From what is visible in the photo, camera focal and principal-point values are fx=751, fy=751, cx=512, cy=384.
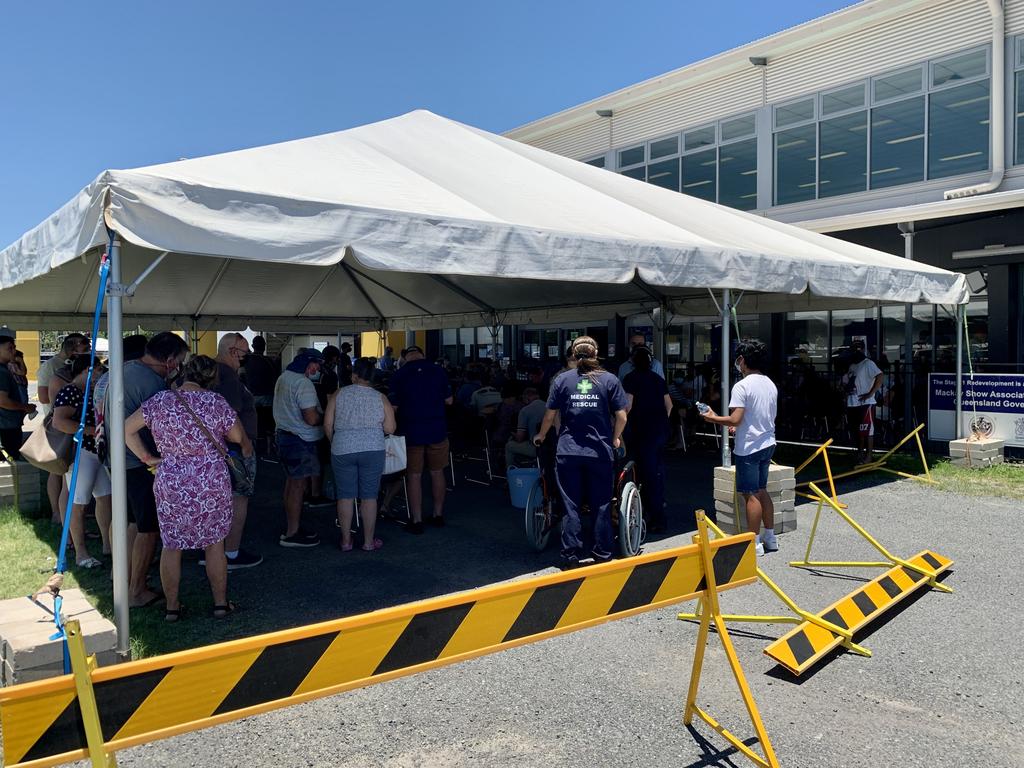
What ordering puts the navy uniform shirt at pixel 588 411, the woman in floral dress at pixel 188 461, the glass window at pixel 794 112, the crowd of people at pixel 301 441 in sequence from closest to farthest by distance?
the woman in floral dress at pixel 188 461 < the crowd of people at pixel 301 441 < the navy uniform shirt at pixel 588 411 < the glass window at pixel 794 112

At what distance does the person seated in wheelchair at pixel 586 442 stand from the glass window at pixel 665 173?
13.0m

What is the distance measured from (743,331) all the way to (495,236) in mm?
12236

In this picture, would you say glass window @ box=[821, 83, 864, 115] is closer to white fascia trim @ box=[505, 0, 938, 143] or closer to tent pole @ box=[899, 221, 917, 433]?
white fascia trim @ box=[505, 0, 938, 143]

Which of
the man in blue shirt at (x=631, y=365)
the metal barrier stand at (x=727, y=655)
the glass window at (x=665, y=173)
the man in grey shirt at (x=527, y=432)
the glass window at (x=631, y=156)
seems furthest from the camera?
the glass window at (x=631, y=156)

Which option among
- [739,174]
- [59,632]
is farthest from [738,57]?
[59,632]

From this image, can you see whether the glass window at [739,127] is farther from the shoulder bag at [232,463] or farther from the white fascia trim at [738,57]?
the shoulder bag at [232,463]

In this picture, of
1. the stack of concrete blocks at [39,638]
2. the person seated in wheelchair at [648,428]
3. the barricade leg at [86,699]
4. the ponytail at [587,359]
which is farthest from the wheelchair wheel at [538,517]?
the barricade leg at [86,699]

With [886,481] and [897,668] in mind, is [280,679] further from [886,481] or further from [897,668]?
[886,481]

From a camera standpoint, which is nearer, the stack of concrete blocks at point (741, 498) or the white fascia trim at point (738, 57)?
the stack of concrete blocks at point (741, 498)

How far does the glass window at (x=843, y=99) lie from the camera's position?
13953mm

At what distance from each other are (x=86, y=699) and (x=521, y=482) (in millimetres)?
5031

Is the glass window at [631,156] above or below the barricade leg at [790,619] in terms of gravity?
above

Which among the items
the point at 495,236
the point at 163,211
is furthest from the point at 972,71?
the point at 163,211

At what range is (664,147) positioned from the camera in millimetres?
17438
